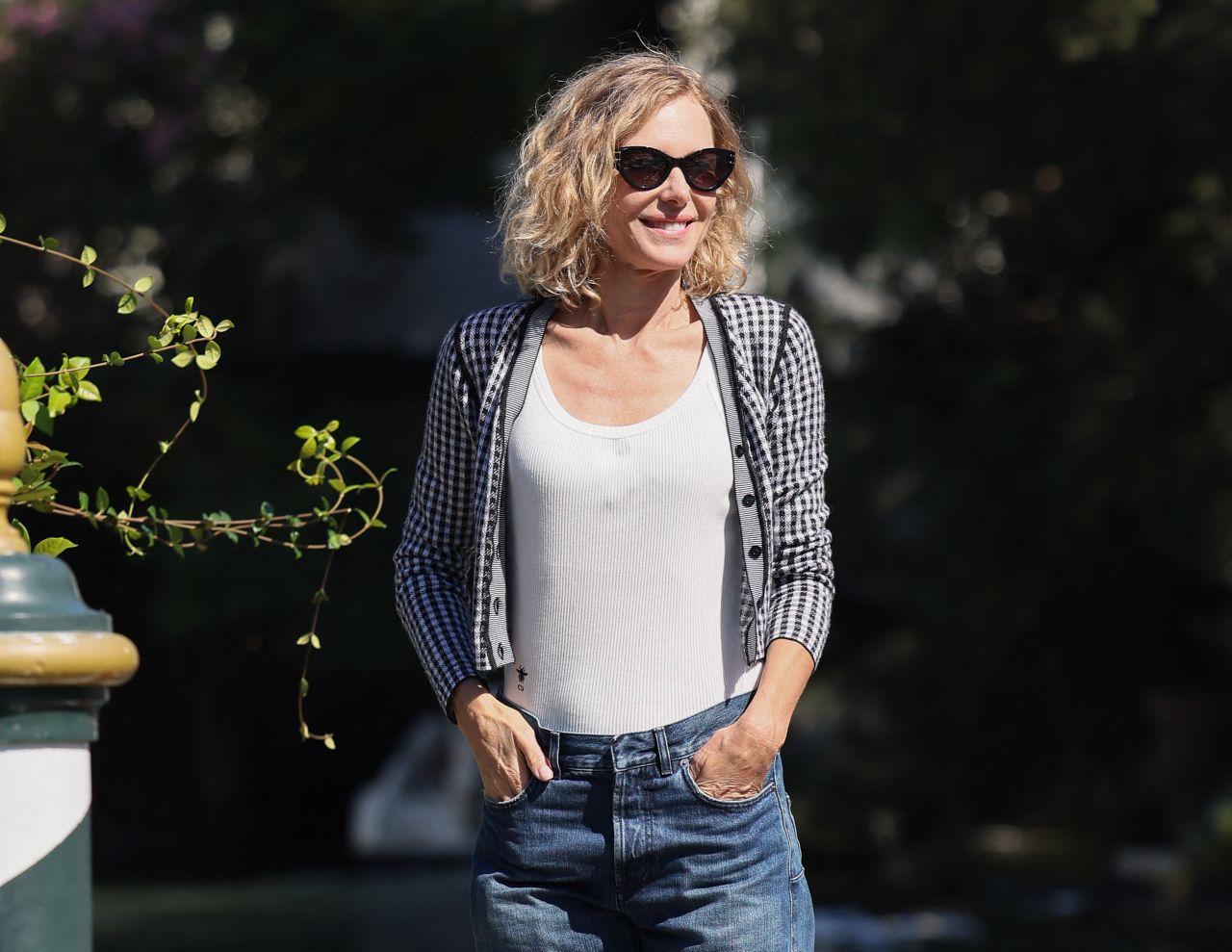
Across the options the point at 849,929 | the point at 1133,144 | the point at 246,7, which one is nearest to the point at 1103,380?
the point at 1133,144

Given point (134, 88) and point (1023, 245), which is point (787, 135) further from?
point (134, 88)

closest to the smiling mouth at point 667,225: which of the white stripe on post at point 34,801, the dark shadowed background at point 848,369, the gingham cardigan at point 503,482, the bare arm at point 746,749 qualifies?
the gingham cardigan at point 503,482

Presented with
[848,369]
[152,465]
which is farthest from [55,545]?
[848,369]

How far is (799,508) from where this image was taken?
277 centimetres

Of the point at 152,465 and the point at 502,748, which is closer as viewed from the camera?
the point at 502,748

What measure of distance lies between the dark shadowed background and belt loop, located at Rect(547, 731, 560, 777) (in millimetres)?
9124

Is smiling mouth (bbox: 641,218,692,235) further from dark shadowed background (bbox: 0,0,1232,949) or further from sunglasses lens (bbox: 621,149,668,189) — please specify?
dark shadowed background (bbox: 0,0,1232,949)

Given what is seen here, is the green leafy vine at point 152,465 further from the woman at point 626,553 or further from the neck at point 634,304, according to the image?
the neck at point 634,304

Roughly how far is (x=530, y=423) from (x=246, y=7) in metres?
14.9

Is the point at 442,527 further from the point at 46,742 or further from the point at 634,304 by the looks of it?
the point at 46,742

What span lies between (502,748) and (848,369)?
12102 mm

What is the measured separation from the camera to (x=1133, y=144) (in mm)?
11375

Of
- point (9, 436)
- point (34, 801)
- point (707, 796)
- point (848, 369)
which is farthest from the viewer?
point (848, 369)

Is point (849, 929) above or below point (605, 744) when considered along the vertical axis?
below
